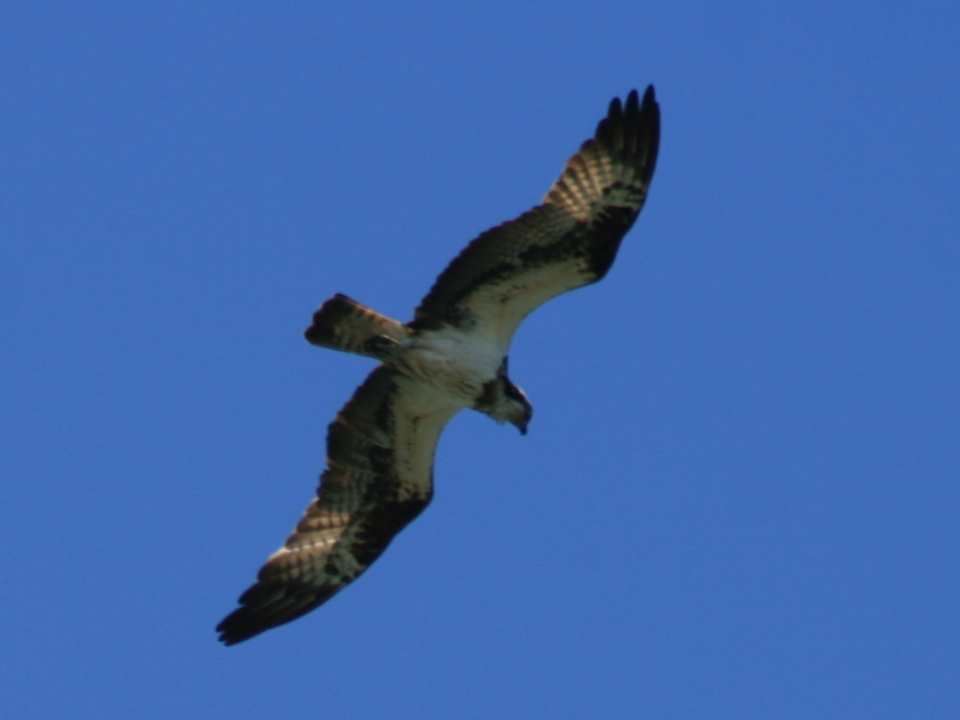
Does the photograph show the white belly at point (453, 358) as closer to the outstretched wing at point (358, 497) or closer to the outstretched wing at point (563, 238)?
the outstretched wing at point (563, 238)

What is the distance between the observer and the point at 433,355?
33.6 feet

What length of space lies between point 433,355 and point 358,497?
4.60 feet

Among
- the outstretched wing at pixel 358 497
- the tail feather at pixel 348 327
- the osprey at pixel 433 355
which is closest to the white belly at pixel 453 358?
the osprey at pixel 433 355

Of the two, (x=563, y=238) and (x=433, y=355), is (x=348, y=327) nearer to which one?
(x=433, y=355)

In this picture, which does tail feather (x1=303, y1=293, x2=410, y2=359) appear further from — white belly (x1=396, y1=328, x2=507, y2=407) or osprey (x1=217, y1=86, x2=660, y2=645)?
white belly (x1=396, y1=328, x2=507, y2=407)

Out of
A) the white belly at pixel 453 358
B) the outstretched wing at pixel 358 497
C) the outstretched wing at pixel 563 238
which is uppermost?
the outstretched wing at pixel 563 238

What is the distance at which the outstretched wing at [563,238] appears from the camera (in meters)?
9.88

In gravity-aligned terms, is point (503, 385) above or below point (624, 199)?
below

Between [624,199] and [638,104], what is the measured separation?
2.16ft

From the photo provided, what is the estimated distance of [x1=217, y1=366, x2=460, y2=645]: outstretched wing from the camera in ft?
35.4

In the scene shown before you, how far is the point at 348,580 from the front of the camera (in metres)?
11.0

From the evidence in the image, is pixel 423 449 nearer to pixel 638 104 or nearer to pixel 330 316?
pixel 330 316

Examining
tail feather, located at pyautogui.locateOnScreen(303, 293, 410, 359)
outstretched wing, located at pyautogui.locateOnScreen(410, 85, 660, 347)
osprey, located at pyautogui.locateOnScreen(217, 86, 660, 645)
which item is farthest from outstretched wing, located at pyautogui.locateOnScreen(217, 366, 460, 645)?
outstretched wing, located at pyautogui.locateOnScreen(410, 85, 660, 347)

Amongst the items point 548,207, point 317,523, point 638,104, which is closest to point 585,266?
point 548,207
